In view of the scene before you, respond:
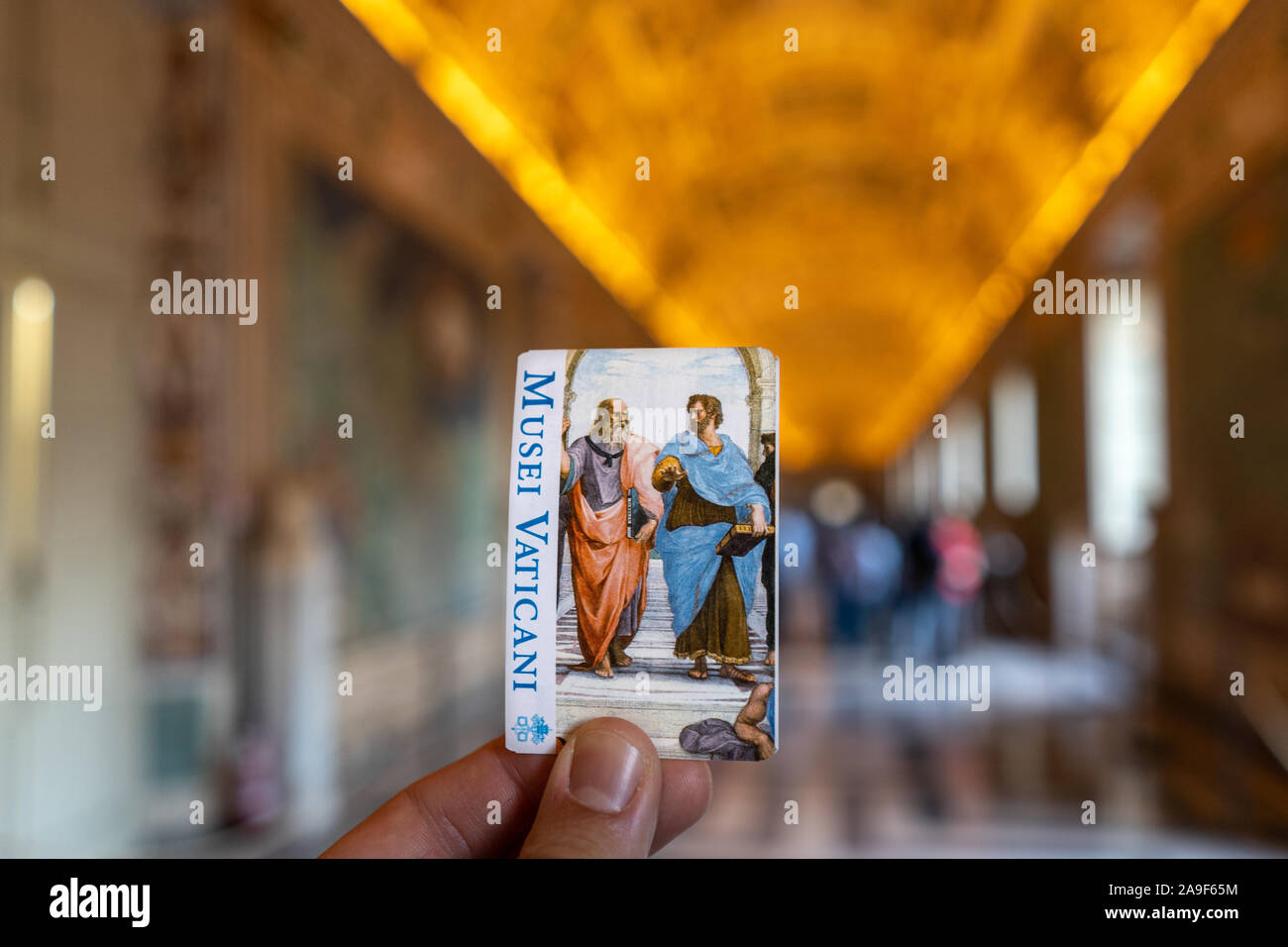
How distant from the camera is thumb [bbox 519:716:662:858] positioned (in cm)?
146

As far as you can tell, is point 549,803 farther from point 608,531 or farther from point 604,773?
point 608,531

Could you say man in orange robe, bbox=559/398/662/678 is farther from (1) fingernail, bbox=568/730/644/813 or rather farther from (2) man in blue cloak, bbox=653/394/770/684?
(1) fingernail, bbox=568/730/644/813

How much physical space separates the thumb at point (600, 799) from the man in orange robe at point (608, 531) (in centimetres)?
21

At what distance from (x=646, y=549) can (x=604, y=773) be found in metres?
0.47

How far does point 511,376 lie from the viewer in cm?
1235

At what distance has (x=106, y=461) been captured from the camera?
19.0 feet

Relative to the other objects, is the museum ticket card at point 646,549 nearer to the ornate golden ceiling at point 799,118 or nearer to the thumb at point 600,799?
the thumb at point 600,799

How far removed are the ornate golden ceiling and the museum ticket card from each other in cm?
731

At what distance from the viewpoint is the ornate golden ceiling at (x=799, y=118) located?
31.1 ft

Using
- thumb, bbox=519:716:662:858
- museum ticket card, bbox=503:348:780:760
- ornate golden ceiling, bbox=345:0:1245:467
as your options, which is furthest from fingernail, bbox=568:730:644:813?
ornate golden ceiling, bbox=345:0:1245:467

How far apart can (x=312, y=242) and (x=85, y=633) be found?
3.68 meters

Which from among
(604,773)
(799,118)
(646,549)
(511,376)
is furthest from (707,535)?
(799,118)

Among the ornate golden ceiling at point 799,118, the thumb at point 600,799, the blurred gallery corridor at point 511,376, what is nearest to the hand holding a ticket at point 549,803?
the thumb at point 600,799
